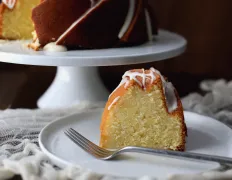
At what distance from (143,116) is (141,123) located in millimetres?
13

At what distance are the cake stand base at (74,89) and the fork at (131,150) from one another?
0.32 m

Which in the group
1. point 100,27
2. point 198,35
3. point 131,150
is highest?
point 100,27

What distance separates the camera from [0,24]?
1053 millimetres

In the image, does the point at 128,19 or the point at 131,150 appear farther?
the point at 128,19

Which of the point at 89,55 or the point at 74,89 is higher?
the point at 89,55

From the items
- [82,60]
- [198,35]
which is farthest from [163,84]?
[198,35]

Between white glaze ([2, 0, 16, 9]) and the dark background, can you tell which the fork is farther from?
the dark background

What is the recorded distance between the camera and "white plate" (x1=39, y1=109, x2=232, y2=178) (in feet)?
2.33

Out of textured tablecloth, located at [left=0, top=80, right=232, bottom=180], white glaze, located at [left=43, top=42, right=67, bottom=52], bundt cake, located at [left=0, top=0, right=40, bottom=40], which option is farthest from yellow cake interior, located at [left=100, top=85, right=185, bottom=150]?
bundt cake, located at [left=0, top=0, right=40, bottom=40]

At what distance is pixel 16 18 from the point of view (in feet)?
3.49

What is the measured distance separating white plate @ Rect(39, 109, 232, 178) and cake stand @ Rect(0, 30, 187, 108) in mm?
109

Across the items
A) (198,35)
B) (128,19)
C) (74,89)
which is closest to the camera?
(128,19)

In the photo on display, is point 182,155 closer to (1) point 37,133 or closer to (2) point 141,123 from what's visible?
(2) point 141,123

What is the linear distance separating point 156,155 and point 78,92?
1.39ft
